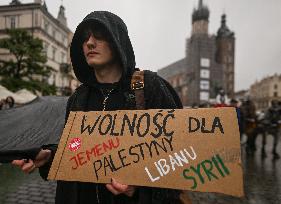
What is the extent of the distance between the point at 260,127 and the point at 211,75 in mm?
100013

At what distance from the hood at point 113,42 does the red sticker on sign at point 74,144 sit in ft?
1.59

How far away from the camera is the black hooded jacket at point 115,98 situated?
2.04 m

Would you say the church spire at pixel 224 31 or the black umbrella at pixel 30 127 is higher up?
the church spire at pixel 224 31

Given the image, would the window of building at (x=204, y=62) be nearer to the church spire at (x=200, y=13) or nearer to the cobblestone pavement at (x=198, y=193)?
the church spire at (x=200, y=13)

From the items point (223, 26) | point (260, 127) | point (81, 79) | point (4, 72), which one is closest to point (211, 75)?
point (223, 26)

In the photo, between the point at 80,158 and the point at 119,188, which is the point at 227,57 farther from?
the point at 119,188

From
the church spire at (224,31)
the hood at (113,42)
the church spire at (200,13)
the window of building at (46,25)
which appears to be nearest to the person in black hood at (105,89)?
the hood at (113,42)

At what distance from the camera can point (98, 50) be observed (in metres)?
2.35

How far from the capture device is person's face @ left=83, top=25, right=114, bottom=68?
7.65 feet

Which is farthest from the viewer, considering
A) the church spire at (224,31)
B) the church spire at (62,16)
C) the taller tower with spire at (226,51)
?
the church spire at (224,31)

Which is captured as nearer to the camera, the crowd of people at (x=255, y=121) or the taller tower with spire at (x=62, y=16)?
the crowd of people at (x=255, y=121)

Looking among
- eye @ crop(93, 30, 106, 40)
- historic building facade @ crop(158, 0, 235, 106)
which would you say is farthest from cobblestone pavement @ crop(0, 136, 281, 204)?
historic building facade @ crop(158, 0, 235, 106)

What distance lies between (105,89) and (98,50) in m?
0.24

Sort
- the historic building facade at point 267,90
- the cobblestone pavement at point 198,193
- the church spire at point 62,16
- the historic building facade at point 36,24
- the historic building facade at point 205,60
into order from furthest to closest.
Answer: the historic building facade at point 267,90, the historic building facade at point 205,60, the church spire at point 62,16, the historic building facade at point 36,24, the cobblestone pavement at point 198,193
